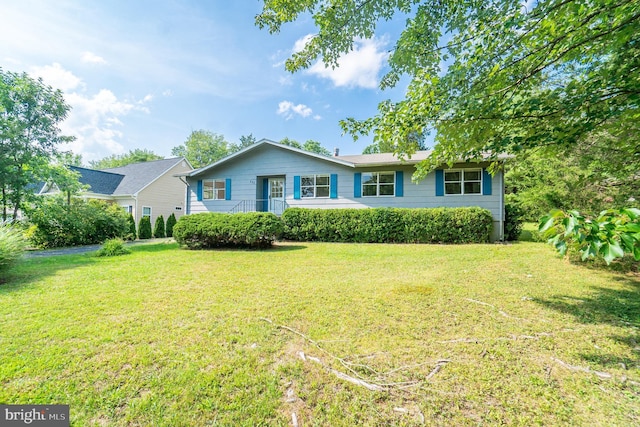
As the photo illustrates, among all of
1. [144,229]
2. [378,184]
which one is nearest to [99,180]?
[144,229]

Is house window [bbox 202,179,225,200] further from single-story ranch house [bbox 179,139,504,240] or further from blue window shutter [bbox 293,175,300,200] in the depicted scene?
blue window shutter [bbox 293,175,300,200]

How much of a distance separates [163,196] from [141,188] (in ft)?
5.82

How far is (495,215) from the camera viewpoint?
1044cm

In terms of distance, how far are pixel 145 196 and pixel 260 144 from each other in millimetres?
10166

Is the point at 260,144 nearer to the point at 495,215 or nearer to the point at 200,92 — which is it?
the point at 200,92

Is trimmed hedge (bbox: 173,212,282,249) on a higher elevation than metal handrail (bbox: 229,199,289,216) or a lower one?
lower

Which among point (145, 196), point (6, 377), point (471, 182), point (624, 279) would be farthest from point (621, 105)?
point (145, 196)

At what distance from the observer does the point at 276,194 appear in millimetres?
13656

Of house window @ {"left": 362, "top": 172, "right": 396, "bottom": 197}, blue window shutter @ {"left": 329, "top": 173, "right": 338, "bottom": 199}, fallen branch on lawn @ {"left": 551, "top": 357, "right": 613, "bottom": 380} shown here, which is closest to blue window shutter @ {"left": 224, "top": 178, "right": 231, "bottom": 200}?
blue window shutter @ {"left": 329, "top": 173, "right": 338, "bottom": 199}

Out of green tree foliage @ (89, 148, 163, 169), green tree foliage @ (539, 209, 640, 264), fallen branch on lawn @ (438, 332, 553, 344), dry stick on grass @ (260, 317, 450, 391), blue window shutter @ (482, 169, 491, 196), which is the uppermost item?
green tree foliage @ (89, 148, 163, 169)

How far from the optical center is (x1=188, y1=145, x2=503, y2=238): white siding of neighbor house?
10727 mm

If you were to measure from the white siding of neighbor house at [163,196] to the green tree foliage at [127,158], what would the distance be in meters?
20.4

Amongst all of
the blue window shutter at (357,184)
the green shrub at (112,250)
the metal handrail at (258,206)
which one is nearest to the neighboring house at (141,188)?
the metal handrail at (258,206)

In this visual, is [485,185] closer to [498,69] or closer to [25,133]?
[498,69]
